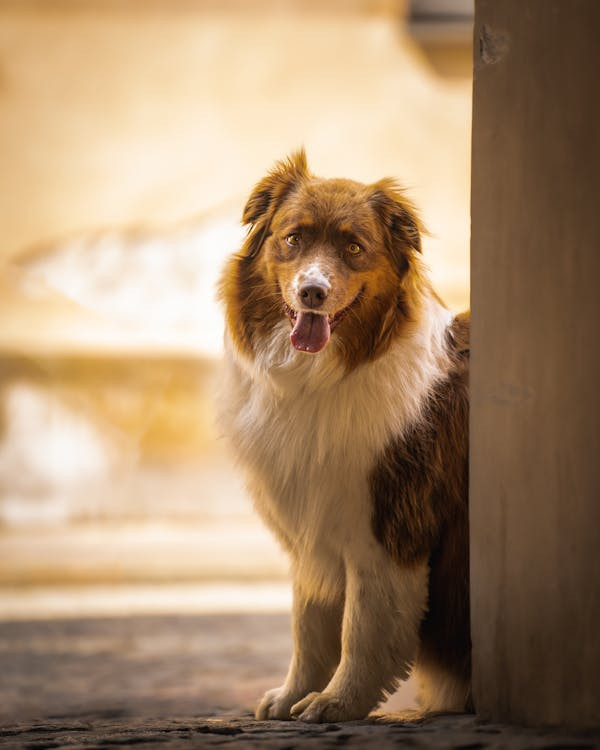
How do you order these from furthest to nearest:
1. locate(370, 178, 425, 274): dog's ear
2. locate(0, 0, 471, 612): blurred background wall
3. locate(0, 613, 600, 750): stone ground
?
locate(0, 0, 471, 612): blurred background wall < locate(370, 178, 425, 274): dog's ear < locate(0, 613, 600, 750): stone ground

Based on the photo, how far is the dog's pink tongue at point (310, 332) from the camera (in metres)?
2.06

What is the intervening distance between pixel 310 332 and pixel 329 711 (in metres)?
0.87

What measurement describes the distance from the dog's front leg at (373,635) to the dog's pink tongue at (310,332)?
1.75 ft

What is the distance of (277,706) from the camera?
2.29 meters

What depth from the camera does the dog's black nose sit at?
203 cm

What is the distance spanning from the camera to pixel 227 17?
790 centimetres

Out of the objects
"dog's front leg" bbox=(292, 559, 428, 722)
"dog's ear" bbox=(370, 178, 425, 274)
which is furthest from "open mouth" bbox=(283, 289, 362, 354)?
"dog's front leg" bbox=(292, 559, 428, 722)

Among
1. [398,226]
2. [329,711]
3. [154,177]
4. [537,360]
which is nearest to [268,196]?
[398,226]

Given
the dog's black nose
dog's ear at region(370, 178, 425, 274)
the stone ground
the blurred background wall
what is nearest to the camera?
the stone ground

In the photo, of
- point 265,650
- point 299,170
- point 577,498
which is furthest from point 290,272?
point 265,650

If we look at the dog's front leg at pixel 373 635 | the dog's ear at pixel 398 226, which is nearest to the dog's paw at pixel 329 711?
the dog's front leg at pixel 373 635

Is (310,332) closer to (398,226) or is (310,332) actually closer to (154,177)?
(398,226)

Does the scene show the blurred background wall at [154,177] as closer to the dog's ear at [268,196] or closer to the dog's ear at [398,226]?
the dog's ear at [268,196]

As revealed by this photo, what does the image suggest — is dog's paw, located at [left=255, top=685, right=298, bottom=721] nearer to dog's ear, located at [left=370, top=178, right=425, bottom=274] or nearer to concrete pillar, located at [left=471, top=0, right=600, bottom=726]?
concrete pillar, located at [left=471, top=0, right=600, bottom=726]
